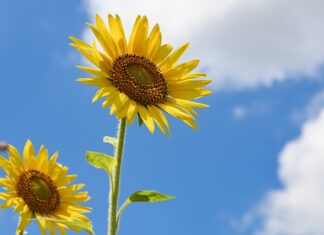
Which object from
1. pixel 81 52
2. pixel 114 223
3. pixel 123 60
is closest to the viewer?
pixel 114 223

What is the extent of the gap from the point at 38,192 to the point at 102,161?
1.93 metres

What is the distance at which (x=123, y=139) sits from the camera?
15.8 ft

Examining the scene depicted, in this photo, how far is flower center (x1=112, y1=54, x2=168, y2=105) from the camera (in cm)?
556

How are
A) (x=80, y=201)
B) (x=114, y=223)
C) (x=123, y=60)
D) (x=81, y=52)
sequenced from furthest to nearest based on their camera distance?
(x=80, y=201)
(x=123, y=60)
(x=81, y=52)
(x=114, y=223)

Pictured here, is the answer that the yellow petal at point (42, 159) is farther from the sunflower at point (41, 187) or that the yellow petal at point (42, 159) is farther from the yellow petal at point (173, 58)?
the yellow petal at point (173, 58)

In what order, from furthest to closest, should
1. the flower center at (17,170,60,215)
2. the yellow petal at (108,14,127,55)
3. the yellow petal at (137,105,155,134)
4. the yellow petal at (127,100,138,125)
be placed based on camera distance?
the flower center at (17,170,60,215), the yellow petal at (108,14,127,55), the yellow petal at (137,105,155,134), the yellow petal at (127,100,138,125)

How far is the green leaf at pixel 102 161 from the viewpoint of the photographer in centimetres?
474

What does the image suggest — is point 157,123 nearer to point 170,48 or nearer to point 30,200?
point 170,48

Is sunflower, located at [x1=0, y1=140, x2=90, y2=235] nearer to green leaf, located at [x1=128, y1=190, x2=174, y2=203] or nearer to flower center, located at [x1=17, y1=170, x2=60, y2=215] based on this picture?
flower center, located at [x1=17, y1=170, x2=60, y2=215]

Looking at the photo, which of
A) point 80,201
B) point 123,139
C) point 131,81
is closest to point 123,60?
point 131,81

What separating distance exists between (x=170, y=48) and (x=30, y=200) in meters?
2.13

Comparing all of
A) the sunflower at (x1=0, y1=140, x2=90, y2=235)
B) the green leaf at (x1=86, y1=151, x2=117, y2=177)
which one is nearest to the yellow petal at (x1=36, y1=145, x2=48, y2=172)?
the sunflower at (x1=0, y1=140, x2=90, y2=235)

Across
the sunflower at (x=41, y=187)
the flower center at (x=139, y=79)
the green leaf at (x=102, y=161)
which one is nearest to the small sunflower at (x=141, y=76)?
the flower center at (x=139, y=79)

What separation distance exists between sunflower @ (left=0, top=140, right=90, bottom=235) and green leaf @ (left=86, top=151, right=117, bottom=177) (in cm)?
144
